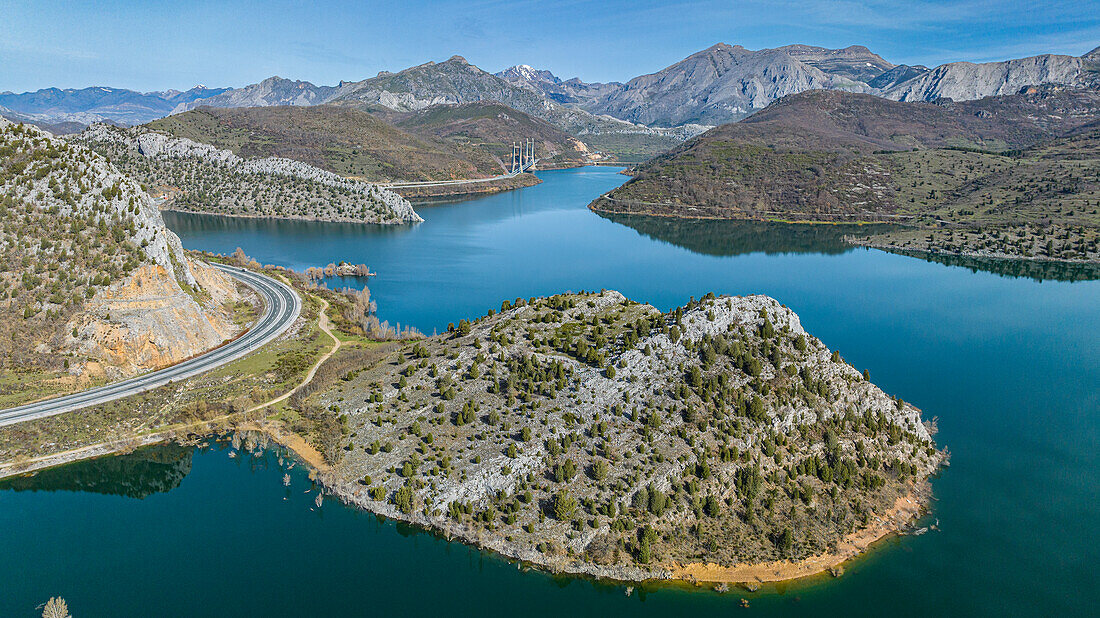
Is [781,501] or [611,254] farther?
[611,254]

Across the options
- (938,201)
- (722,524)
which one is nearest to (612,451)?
(722,524)

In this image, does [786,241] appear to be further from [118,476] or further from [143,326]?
[118,476]

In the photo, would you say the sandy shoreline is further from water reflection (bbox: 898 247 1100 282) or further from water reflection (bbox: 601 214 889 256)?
water reflection (bbox: 601 214 889 256)

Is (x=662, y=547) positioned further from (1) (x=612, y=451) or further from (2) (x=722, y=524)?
(1) (x=612, y=451)

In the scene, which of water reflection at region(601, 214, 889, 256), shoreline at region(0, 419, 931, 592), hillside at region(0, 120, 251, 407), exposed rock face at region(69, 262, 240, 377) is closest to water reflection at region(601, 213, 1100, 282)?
water reflection at region(601, 214, 889, 256)

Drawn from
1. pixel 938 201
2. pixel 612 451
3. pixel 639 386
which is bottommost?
pixel 612 451

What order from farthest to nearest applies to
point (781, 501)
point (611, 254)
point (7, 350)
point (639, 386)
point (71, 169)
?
point (611, 254) < point (71, 169) < point (7, 350) < point (639, 386) < point (781, 501)

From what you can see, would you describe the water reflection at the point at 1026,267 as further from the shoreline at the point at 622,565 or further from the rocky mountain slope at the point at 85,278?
the rocky mountain slope at the point at 85,278
